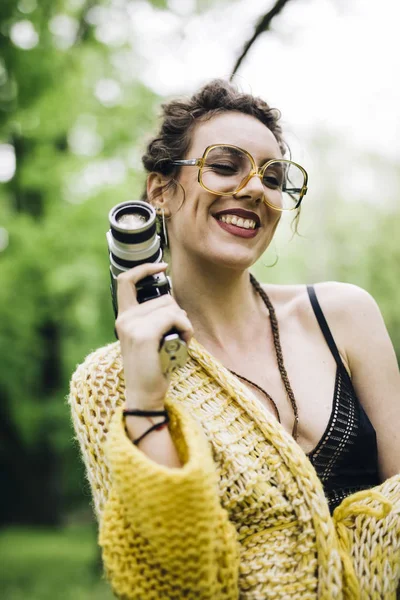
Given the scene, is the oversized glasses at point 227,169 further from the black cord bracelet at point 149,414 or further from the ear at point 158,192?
the black cord bracelet at point 149,414

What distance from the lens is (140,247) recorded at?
1478mm

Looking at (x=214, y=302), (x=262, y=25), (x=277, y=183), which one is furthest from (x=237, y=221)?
(x=262, y=25)

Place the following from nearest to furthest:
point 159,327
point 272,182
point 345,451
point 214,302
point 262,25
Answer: point 159,327 < point 345,451 < point 272,182 < point 214,302 < point 262,25

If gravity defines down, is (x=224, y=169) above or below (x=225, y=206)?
above

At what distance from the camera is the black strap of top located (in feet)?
6.40

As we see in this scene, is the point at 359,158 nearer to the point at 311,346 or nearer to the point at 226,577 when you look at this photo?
the point at 311,346

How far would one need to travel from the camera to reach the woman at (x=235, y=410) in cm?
136

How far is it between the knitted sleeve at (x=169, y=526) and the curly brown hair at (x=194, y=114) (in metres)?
0.95

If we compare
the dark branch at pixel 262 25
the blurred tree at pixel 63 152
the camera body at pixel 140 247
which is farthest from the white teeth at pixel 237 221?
the blurred tree at pixel 63 152

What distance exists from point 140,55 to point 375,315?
4606 mm

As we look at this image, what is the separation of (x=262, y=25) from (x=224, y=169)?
0.93 m

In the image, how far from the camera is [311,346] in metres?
2.02

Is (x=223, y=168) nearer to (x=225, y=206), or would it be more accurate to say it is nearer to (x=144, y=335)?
(x=225, y=206)

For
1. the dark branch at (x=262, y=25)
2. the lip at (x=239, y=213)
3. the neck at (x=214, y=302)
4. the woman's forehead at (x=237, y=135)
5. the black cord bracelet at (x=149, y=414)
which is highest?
the dark branch at (x=262, y=25)
